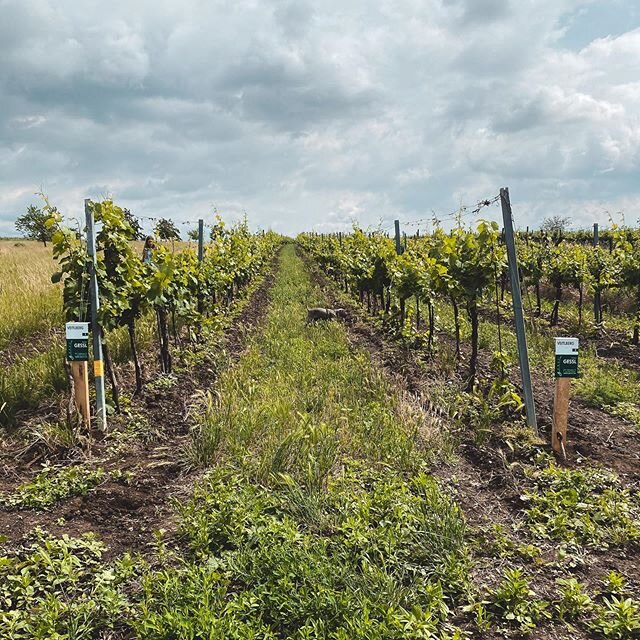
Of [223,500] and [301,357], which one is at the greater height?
[301,357]

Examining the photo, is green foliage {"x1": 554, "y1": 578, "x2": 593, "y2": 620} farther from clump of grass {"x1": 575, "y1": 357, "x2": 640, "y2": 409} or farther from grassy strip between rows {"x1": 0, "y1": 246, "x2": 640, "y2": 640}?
clump of grass {"x1": 575, "y1": 357, "x2": 640, "y2": 409}

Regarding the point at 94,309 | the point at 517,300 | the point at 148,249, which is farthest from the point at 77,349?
the point at 517,300

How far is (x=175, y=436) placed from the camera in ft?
18.9

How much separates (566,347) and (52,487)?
473cm

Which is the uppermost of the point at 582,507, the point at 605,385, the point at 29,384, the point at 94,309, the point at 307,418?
the point at 94,309

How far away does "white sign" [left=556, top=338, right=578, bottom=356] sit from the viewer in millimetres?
5145

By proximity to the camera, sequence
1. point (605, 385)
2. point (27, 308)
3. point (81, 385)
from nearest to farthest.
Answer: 1. point (81, 385)
2. point (605, 385)
3. point (27, 308)

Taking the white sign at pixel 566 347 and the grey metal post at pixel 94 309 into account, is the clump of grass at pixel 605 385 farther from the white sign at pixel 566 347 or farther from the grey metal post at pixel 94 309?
the grey metal post at pixel 94 309

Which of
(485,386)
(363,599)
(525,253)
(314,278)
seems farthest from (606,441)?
(314,278)

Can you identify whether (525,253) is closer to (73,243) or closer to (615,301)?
(615,301)

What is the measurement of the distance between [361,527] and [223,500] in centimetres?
107

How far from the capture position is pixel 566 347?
5152 mm

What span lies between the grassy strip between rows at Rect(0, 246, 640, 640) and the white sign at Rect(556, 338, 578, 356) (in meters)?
1.54

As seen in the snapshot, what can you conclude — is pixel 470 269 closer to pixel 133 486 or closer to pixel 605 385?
pixel 605 385
